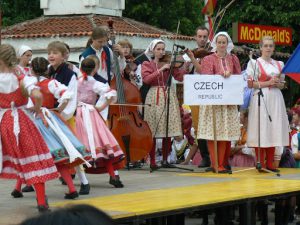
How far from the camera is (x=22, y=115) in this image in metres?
5.33

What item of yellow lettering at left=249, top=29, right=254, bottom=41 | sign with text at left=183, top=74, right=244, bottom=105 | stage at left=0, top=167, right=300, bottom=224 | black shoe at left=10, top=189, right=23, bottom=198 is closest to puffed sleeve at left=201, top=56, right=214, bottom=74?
sign with text at left=183, top=74, right=244, bottom=105

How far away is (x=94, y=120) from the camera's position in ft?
22.0

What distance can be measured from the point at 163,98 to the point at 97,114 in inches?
77.6

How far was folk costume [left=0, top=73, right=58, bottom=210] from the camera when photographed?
5281 mm

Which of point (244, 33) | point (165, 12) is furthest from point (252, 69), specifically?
point (165, 12)

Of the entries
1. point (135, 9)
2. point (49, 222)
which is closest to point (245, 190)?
point (49, 222)

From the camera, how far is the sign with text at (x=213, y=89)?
8109mm

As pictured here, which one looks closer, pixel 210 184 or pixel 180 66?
pixel 210 184

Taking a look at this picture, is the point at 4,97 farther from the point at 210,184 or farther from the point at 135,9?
the point at 135,9

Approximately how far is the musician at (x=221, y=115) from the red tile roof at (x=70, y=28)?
10.3 metres

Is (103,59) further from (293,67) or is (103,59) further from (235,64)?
(293,67)

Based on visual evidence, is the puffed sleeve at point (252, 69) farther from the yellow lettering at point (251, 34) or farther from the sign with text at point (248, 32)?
the yellow lettering at point (251, 34)

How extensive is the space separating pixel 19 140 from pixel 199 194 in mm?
1750

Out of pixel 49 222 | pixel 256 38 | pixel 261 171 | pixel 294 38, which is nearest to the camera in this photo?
pixel 49 222
